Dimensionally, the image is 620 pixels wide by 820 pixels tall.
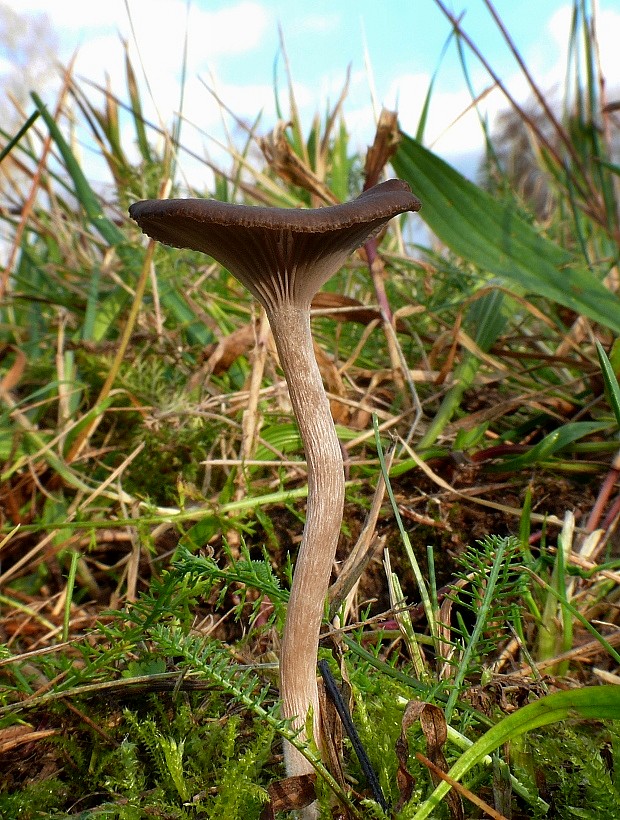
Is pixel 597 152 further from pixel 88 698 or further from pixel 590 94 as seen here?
pixel 88 698

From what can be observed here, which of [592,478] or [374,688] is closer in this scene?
[374,688]

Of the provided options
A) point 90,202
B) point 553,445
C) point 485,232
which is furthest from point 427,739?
point 90,202

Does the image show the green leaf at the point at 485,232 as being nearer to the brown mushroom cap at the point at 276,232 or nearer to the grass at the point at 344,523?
the grass at the point at 344,523

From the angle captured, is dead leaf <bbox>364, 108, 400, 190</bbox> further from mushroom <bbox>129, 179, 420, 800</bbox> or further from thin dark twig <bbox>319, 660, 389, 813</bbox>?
thin dark twig <bbox>319, 660, 389, 813</bbox>

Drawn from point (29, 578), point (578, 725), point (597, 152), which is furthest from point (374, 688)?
point (597, 152)

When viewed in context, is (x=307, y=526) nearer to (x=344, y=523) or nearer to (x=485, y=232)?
(x=344, y=523)

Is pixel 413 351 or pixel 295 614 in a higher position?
pixel 413 351

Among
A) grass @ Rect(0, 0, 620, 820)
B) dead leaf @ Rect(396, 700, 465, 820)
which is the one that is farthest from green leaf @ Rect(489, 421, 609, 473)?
dead leaf @ Rect(396, 700, 465, 820)
